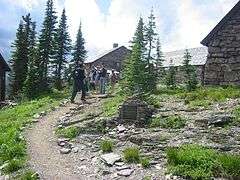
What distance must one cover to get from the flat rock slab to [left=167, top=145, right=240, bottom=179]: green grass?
193 cm

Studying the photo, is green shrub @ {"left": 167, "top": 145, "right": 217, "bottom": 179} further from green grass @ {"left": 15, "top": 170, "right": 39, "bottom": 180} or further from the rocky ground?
green grass @ {"left": 15, "top": 170, "right": 39, "bottom": 180}

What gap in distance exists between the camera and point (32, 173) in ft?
45.6

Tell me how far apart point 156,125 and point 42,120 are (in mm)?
8038

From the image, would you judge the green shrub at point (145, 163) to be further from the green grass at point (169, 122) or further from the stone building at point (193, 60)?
the stone building at point (193, 60)

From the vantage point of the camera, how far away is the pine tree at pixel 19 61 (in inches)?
2205

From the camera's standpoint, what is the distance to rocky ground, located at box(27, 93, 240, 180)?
13984 millimetres

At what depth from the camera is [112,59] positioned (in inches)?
2987

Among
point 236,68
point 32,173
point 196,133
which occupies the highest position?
point 236,68

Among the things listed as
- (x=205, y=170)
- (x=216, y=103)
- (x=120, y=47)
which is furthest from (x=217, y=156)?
(x=120, y=47)

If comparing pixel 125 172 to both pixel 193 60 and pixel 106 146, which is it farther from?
pixel 193 60

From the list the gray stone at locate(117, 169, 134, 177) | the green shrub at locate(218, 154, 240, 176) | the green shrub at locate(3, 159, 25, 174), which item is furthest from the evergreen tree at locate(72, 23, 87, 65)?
the green shrub at locate(218, 154, 240, 176)

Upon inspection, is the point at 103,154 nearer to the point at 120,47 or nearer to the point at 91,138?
the point at 91,138

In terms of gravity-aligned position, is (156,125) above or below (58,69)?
below

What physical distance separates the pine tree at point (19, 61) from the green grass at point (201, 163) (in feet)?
146
